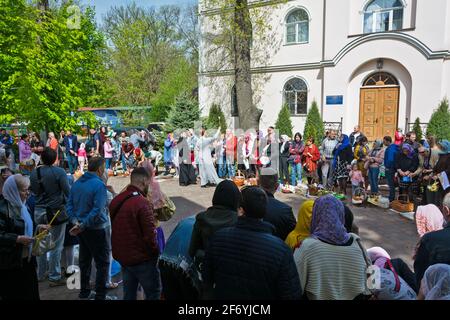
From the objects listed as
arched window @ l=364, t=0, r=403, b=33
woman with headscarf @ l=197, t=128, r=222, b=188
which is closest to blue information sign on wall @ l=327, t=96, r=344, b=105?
arched window @ l=364, t=0, r=403, b=33

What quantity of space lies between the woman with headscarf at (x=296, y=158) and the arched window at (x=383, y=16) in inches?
372

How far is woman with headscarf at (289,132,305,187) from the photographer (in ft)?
37.0

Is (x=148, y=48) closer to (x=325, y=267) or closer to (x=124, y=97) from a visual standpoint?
(x=124, y=97)

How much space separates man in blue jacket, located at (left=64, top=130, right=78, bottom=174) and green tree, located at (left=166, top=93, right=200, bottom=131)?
4454 mm

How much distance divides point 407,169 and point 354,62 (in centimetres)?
1007

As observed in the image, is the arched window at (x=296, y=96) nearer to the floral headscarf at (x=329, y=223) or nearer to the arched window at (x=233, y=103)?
the arched window at (x=233, y=103)

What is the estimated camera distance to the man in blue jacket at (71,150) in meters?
14.9

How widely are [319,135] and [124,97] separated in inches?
858

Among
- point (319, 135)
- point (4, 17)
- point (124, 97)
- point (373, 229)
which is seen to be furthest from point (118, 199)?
point (124, 97)

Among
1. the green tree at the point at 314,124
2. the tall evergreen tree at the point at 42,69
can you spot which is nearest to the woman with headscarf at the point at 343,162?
the green tree at the point at 314,124

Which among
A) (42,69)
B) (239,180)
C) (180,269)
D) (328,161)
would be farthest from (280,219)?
(42,69)

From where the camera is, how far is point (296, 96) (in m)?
20.1

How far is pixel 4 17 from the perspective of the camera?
1164cm

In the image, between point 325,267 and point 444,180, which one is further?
point 444,180
